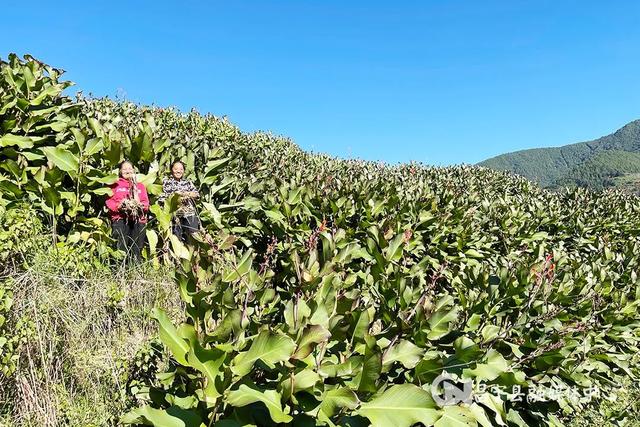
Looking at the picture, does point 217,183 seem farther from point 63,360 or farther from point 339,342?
point 339,342

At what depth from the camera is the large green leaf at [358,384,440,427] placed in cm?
169

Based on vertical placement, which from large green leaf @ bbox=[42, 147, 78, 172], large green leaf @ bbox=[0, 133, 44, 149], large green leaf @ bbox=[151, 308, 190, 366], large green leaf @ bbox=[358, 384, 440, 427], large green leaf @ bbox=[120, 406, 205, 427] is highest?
large green leaf @ bbox=[0, 133, 44, 149]

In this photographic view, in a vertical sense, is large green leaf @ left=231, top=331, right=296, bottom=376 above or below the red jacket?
below

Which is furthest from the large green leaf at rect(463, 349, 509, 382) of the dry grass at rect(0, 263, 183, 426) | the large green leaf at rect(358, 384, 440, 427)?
the dry grass at rect(0, 263, 183, 426)

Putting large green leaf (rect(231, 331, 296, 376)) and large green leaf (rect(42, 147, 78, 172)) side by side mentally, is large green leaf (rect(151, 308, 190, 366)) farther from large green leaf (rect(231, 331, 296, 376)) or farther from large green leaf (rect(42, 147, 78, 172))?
large green leaf (rect(42, 147, 78, 172))

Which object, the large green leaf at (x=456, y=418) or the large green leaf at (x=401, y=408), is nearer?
the large green leaf at (x=401, y=408)

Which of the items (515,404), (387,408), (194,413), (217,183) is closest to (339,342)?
(387,408)

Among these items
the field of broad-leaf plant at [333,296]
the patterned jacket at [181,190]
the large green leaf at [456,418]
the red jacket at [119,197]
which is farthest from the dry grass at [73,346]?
the large green leaf at [456,418]

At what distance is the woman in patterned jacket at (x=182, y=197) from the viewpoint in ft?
16.3

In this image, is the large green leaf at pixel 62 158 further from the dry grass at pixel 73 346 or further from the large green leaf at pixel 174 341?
the large green leaf at pixel 174 341

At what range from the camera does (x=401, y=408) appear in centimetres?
172

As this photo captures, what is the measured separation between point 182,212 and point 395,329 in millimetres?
3201

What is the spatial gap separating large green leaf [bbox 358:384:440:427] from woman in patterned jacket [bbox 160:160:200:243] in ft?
11.6

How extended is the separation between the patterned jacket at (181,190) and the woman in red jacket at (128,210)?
34 centimetres
